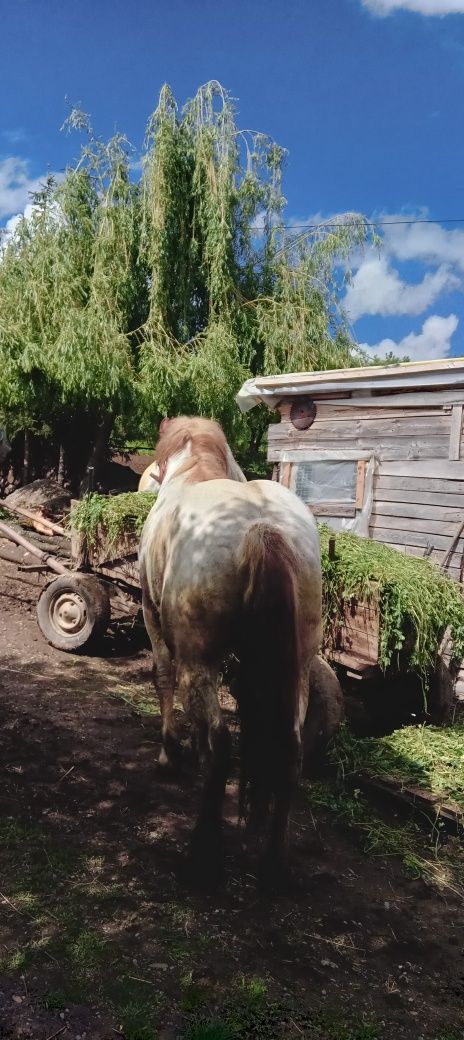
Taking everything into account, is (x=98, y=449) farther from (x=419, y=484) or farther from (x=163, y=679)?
(x=163, y=679)

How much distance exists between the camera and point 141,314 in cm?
1487

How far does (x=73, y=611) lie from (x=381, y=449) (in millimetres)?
Answer: 4454

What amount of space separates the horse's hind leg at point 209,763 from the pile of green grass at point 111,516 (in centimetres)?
337

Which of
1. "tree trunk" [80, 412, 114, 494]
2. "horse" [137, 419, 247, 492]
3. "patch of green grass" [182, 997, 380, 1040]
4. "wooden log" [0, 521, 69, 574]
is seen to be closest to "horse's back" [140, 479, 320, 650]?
"horse" [137, 419, 247, 492]

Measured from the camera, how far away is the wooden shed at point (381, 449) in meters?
8.13

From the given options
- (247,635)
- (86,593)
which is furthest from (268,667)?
(86,593)

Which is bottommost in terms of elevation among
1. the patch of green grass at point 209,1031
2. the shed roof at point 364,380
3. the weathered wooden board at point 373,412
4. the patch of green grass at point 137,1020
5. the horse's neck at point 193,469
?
the patch of green grass at point 137,1020

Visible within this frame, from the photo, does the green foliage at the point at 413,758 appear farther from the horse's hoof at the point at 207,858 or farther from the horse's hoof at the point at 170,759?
the horse's hoof at the point at 207,858

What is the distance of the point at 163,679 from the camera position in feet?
16.0

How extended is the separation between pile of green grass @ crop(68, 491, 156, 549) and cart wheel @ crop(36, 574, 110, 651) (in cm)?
46

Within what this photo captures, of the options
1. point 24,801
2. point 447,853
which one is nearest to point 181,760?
point 24,801

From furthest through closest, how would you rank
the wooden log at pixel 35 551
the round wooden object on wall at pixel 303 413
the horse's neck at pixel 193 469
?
1. the round wooden object on wall at pixel 303 413
2. the wooden log at pixel 35 551
3. the horse's neck at pixel 193 469

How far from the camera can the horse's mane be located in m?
4.31

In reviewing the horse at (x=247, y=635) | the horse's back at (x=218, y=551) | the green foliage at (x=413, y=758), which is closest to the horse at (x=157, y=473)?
the horse's back at (x=218, y=551)
